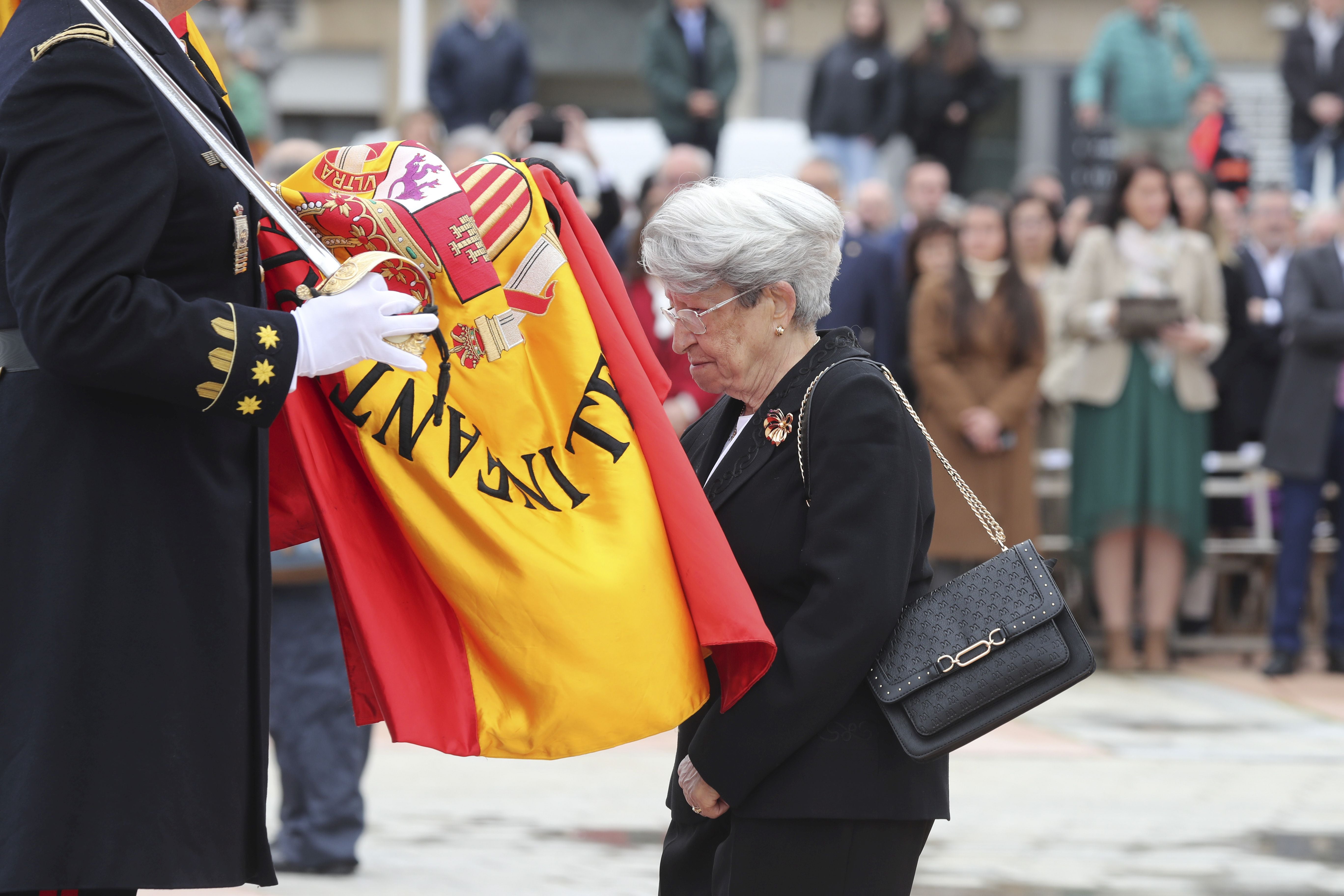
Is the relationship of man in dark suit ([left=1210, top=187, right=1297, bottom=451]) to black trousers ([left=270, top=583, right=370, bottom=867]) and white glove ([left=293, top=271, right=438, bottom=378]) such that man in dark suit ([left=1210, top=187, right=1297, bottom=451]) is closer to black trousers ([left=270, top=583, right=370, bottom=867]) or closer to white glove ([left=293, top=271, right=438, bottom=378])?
black trousers ([left=270, top=583, right=370, bottom=867])

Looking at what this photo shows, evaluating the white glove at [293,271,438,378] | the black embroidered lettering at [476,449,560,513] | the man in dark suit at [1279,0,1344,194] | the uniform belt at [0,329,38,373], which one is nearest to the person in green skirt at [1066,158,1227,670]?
the man in dark suit at [1279,0,1344,194]

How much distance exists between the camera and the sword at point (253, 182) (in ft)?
8.11

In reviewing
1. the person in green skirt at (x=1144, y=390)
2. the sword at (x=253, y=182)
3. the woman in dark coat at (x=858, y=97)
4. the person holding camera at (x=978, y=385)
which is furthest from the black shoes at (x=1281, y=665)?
the sword at (x=253, y=182)

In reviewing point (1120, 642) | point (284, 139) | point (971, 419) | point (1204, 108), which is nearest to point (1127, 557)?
point (1120, 642)

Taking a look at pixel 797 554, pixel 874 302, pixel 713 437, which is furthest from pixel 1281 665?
pixel 797 554

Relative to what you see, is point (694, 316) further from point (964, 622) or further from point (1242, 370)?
point (1242, 370)

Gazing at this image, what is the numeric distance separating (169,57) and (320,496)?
0.70 m

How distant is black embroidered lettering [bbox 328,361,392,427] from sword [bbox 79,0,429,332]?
0.31ft

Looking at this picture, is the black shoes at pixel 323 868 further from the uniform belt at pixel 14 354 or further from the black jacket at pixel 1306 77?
the black jacket at pixel 1306 77

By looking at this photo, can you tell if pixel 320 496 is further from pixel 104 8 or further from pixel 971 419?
pixel 971 419

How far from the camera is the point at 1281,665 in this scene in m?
8.80

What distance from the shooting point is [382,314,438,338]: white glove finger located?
2.58m

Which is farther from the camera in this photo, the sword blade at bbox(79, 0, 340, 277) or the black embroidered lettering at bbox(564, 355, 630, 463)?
the black embroidered lettering at bbox(564, 355, 630, 463)

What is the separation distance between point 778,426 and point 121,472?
1099mm
